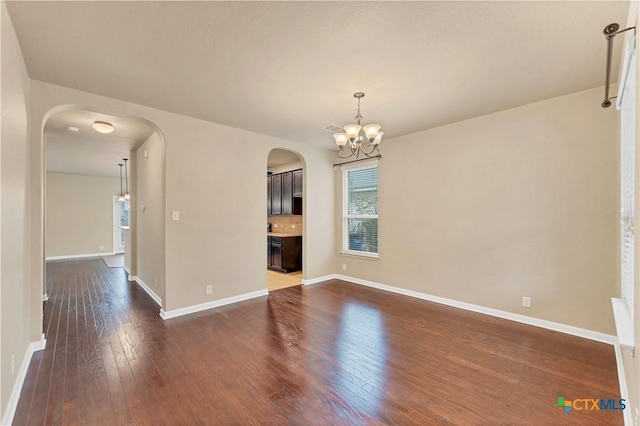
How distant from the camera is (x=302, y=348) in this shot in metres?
2.73

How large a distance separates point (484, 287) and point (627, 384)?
176 centimetres

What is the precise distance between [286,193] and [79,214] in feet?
23.6

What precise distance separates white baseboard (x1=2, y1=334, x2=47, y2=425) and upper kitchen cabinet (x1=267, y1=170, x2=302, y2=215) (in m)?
4.68

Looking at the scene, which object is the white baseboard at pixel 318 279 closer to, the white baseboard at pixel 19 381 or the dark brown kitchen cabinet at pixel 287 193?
the dark brown kitchen cabinet at pixel 287 193

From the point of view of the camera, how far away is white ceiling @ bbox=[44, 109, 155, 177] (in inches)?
154

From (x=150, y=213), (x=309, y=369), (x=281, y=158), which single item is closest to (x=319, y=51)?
(x=309, y=369)

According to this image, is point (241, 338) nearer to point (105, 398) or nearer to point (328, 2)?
point (105, 398)

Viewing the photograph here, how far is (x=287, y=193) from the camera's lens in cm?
677

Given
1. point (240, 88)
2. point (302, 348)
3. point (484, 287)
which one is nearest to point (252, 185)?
point (240, 88)

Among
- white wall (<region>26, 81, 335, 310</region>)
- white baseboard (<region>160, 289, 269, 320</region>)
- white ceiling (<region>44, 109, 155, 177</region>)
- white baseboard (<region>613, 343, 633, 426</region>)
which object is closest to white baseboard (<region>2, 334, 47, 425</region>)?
white wall (<region>26, 81, 335, 310</region>)

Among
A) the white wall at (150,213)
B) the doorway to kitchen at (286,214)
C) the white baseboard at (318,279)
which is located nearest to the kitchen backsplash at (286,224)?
the doorway to kitchen at (286,214)

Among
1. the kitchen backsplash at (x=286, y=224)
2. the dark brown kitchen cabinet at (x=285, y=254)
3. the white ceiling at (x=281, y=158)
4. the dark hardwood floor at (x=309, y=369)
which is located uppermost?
the white ceiling at (x=281, y=158)

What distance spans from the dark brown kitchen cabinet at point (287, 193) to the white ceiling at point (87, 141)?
3045 mm

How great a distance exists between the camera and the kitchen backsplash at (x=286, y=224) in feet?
23.0
